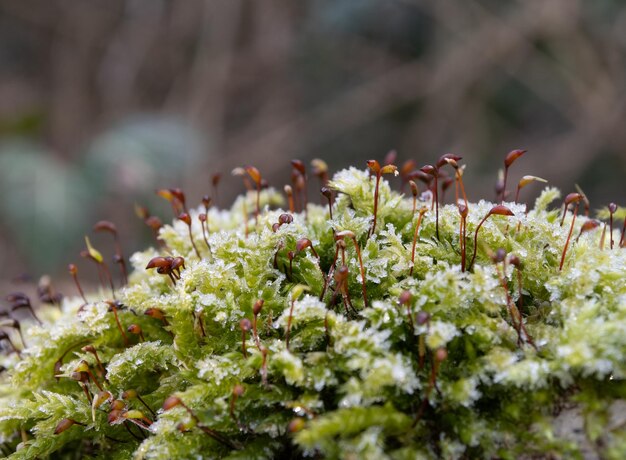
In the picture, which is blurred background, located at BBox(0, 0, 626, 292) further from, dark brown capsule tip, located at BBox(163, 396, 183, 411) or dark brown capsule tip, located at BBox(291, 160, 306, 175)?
dark brown capsule tip, located at BBox(163, 396, 183, 411)

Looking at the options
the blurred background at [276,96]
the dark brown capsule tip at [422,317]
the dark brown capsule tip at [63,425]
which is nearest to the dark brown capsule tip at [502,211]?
the dark brown capsule tip at [422,317]

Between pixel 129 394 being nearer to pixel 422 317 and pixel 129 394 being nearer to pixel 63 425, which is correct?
pixel 63 425

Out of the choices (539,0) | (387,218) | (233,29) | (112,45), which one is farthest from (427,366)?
(112,45)

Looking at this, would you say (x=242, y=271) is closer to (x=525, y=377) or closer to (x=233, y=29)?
(x=525, y=377)

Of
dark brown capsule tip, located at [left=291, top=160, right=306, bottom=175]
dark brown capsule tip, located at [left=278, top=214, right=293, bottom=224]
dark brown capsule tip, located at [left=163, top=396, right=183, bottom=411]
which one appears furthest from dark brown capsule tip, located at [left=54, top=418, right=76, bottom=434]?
dark brown capsule tip, located at [left=291, top=160, right=306, bottom=175]

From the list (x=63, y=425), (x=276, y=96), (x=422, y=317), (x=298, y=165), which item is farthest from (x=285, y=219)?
(x=276, y=96)
